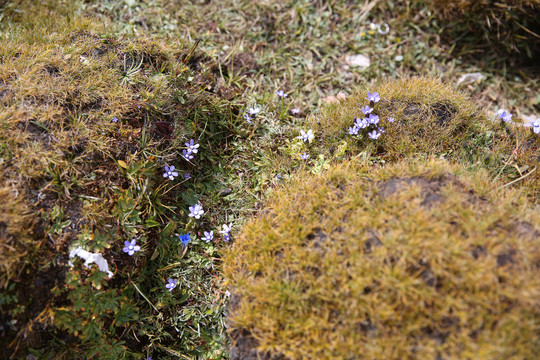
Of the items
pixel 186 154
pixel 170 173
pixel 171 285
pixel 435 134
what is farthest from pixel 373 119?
pixel 171 285

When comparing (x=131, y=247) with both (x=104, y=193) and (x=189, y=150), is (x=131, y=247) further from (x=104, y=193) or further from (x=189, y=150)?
(x=189, y=150)

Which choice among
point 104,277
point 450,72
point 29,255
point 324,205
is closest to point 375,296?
point 324,205

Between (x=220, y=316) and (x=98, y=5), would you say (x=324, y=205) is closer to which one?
(x=220, y=316)

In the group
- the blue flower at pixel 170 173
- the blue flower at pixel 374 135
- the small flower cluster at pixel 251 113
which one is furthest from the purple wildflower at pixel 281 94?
the blue flower at pixel 170 173

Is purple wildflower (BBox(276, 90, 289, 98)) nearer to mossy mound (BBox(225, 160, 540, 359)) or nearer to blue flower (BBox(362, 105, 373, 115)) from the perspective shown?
blue flower (BBox(362, 105, 373, 115))

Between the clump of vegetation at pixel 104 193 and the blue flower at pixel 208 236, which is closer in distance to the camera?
the clump of vegetation at pixel 104 193

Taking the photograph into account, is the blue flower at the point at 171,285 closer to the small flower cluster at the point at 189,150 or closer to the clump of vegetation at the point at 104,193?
the clump of vegetation at the point at 104,193
